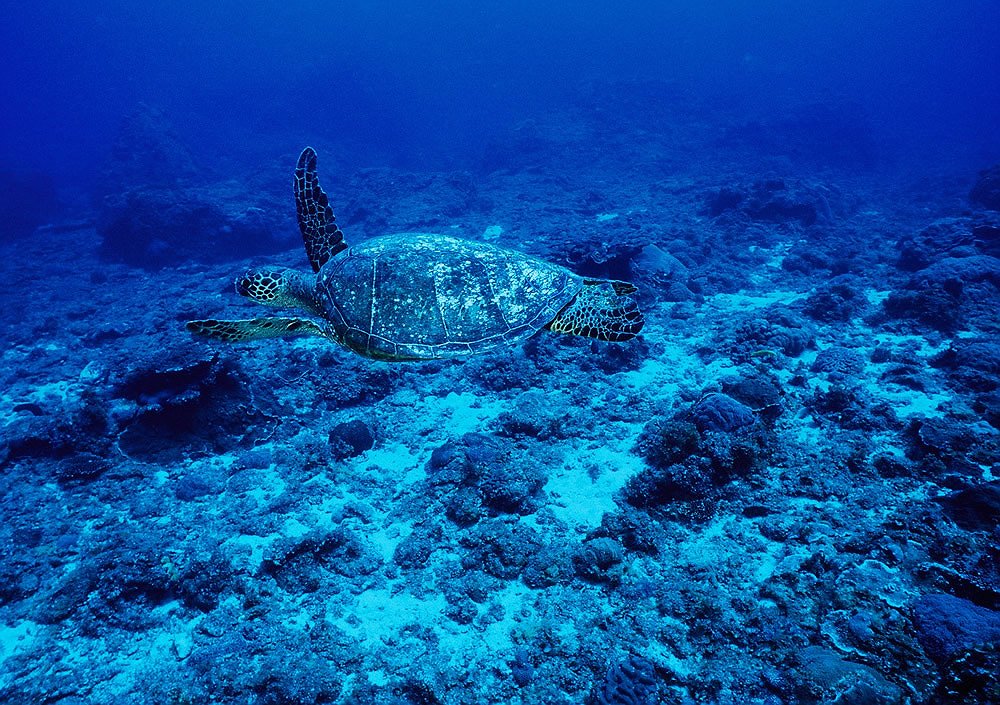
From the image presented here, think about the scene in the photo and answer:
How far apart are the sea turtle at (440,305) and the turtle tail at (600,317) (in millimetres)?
11

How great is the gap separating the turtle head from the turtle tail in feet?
10.1

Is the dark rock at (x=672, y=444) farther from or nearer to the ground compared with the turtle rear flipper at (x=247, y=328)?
nearer to the ground

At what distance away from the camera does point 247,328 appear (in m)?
4.28

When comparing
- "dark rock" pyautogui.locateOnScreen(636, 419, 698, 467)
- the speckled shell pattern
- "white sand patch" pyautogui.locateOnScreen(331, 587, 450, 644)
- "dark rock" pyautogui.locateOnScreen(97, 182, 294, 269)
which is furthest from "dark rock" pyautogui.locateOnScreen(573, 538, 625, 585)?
"dark rock" pyautogui.locateOnScreen(97, 182, 294, 269)

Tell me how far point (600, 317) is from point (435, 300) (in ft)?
5.79

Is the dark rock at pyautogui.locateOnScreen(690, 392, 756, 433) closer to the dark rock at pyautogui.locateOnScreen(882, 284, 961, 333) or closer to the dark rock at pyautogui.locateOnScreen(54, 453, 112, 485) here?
the dark rock at pyautogui.locateOnScreen(882, 284, 961, 333)

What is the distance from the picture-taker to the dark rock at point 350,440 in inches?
221

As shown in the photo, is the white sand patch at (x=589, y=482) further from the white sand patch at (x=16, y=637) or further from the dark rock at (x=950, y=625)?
the white sand patch at (x=16, y=637)

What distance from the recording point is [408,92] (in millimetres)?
58000

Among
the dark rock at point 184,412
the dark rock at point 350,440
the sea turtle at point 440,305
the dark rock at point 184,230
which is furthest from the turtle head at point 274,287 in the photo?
the dark rock at point 184,230

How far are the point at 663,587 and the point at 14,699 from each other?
541 centimetres

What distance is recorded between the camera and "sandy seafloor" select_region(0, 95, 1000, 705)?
3264 millimetres

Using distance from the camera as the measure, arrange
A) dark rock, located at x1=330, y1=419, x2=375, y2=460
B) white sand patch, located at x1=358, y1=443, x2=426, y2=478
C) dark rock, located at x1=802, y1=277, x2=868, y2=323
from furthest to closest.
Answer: dark rock, located at x1=802, y1=277, x2=868, y2=323, dark rock, located at x1=330, y1=419, x2=375, y2=460, white sand patch, located at x1=358, y1=443, x2=426, y2=478

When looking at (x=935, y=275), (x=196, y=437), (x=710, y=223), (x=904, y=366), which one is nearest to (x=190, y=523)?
(x=196, y=437)
